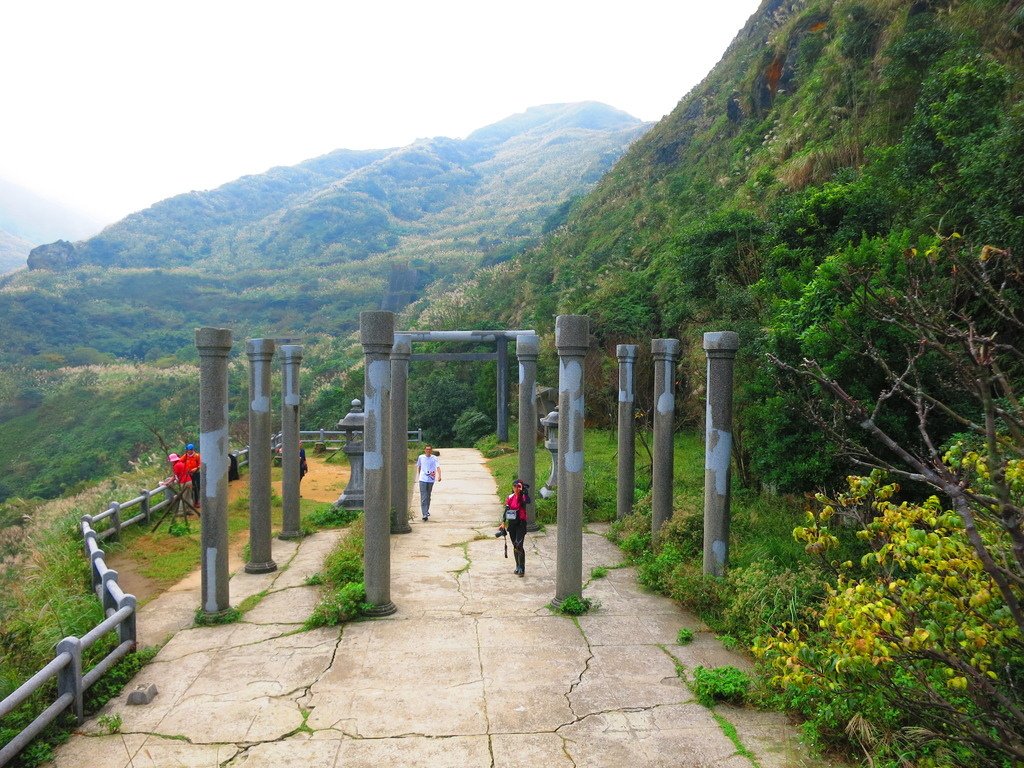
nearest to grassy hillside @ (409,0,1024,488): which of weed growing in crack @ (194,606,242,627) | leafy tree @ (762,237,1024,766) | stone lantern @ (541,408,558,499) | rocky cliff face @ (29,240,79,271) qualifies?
leafy tree @ (762,237,1024,766)

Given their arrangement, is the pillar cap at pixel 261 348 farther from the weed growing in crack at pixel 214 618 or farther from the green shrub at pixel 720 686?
the green shrub at pixel 720 686

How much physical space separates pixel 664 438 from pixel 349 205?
114m

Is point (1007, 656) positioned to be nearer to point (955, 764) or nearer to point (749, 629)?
point (955, 764)

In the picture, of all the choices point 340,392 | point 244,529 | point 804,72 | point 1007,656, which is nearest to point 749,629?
point 1007,656

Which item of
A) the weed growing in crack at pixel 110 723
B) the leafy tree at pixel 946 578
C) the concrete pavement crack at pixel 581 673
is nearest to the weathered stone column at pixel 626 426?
the concrete pavement crack at pixel 581 673

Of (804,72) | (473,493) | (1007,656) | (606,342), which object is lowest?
(473,493)

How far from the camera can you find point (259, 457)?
8.27 m

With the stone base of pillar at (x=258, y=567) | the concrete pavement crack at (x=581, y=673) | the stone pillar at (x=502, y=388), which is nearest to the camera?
the concrete pavement crack at (x=581, y=673)

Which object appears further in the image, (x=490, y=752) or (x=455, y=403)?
(x=455, y=403)

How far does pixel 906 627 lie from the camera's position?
3340 mm

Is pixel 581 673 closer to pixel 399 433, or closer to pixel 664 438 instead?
pixel 664 438

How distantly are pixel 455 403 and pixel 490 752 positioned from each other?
2451cm

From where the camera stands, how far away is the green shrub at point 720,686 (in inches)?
197

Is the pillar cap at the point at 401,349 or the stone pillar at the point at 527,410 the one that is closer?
the stone pillar at the point at 527,410
